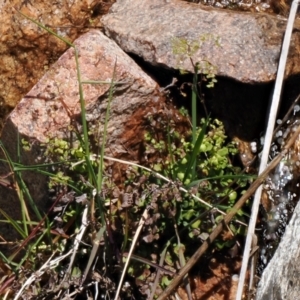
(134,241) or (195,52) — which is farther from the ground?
(195,52)

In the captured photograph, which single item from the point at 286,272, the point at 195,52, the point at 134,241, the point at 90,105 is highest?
the point at 195,52

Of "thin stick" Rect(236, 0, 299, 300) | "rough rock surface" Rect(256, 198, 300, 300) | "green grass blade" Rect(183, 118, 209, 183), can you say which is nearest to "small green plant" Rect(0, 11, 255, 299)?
"green grass blade" Rect(183, 118, 209, 183)

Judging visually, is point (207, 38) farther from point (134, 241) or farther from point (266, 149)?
point (134, 241)

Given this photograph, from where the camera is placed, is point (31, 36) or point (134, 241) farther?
point (31, 36)

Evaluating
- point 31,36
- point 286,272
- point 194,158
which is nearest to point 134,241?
point 194,158

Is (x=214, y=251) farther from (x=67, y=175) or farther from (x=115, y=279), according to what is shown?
(x=67, y=175)

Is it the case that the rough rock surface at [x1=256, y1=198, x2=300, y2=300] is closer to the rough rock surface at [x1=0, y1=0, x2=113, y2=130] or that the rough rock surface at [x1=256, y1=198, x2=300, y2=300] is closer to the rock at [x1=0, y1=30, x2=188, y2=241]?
the rock at [x1=0, y1=30, x2=188, y2=241]

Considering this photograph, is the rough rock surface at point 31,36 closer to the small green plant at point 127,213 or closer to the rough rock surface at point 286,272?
the small green plant at point 127,213
